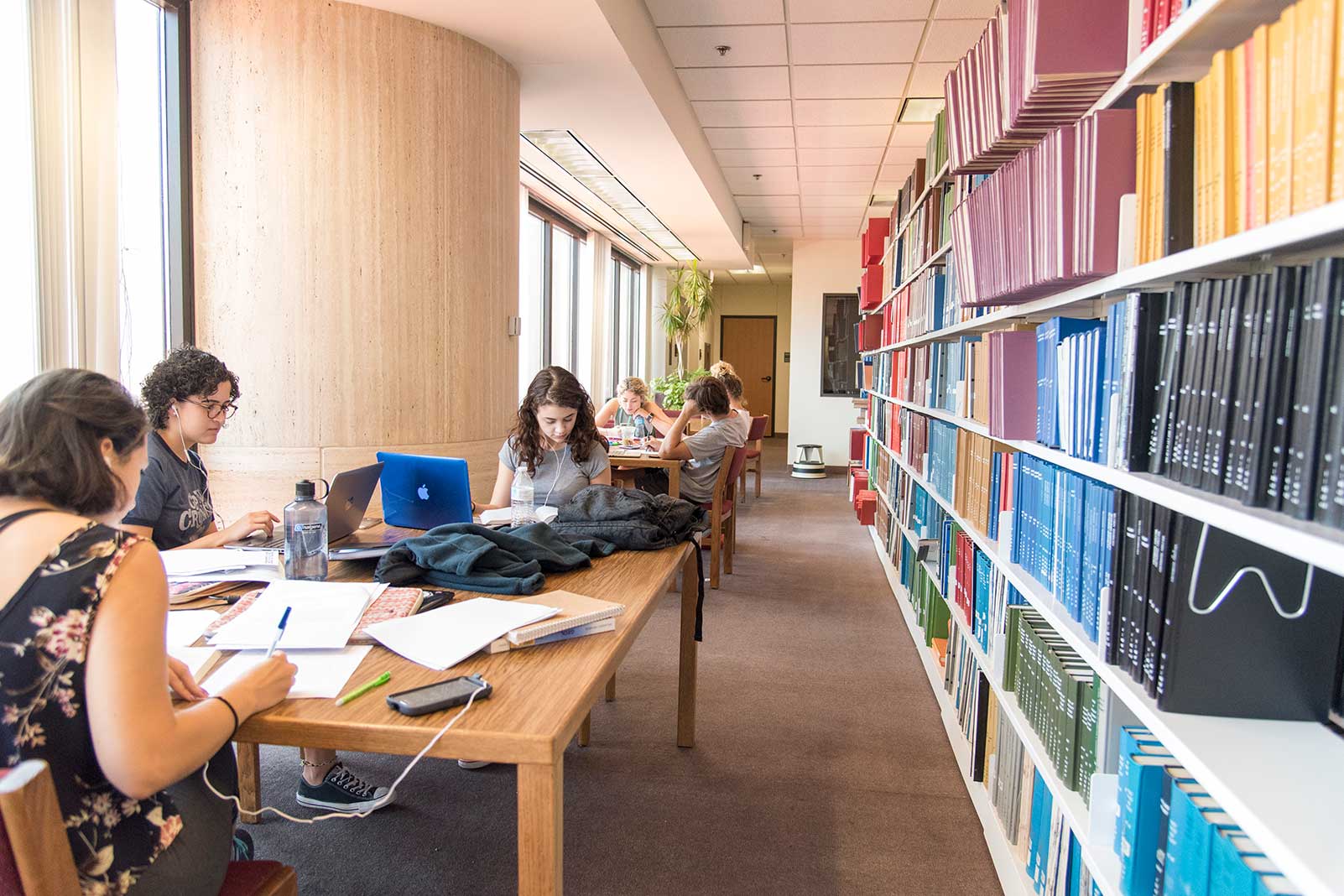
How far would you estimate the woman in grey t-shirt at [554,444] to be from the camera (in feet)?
10.4

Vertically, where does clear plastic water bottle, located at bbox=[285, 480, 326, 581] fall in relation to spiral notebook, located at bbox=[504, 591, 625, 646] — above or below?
above

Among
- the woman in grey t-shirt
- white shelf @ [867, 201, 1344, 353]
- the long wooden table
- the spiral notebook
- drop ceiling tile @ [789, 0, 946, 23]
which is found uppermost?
drop ceiling tile @ [789, 0, 946, 23]

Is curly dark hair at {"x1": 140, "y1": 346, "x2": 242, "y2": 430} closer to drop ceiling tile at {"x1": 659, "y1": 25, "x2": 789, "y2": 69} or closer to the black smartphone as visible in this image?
the black smartphone

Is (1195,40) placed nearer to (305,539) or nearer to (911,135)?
(305,539)

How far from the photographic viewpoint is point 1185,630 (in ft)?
3.96

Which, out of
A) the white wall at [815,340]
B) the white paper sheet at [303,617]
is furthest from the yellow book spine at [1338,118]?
the white wall at [815,340]

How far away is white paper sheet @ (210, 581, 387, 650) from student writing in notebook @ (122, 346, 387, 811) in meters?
0.75

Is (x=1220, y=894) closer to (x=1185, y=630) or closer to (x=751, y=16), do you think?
(x=1185, y=630)

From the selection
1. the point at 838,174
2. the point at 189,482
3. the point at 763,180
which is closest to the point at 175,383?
the point at 189,482

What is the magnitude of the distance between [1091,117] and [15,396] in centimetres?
175

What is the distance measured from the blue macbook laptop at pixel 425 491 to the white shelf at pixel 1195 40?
1772mm

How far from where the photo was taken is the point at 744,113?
6.00m

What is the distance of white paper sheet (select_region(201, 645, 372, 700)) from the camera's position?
4.23 ft

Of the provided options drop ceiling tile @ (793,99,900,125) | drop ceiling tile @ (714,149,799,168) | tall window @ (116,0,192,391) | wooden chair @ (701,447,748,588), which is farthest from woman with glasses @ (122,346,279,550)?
drop ceiling tile @ (714,149,799,168)
